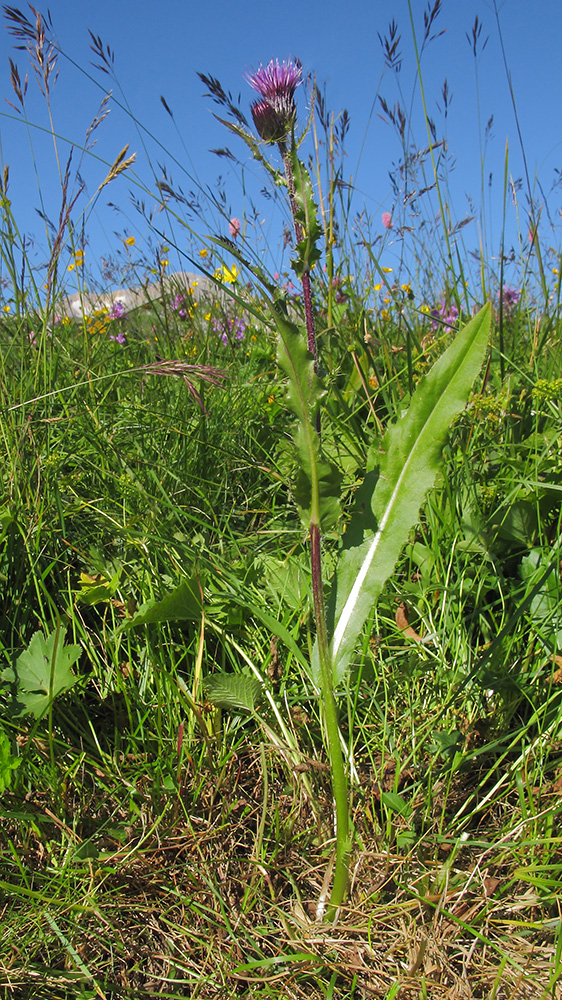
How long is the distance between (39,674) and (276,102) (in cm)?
105

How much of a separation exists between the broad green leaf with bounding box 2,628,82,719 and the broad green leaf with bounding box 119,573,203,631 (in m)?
0.13

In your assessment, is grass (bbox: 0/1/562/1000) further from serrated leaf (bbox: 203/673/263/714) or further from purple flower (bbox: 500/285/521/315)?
purple flower (bbox: 500/285/521/315)

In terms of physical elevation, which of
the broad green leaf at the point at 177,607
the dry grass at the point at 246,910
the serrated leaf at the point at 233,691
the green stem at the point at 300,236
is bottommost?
the dry grass at the point at 246,910

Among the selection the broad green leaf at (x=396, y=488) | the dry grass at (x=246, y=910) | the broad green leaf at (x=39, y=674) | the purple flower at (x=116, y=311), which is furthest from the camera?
the purple flower at (x=116, y=311)

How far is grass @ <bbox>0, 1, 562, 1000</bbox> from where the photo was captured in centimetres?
91

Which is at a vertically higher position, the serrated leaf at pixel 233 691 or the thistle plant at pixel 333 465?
the thistle plant at pixel 333 465

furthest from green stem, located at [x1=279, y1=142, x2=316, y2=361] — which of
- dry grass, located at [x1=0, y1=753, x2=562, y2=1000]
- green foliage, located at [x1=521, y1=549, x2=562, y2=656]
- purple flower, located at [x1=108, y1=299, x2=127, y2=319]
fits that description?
purple flower, located at [x1=108, y1=299, x2=127, y2=319]

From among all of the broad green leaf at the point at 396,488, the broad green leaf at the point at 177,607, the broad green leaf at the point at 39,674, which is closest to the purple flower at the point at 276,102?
the broad green leaf at the point at 396,488

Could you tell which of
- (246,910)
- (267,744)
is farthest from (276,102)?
(246,910)

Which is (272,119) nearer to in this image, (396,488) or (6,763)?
(396,488)

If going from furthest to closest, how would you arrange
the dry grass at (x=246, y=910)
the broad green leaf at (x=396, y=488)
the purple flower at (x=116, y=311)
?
the purple flower at (x=116, y=311)
the broad green leaf at (x=396, y=488)
the dry grass at (x=246, y=910)

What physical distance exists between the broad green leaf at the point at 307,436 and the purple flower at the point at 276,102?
29 cm

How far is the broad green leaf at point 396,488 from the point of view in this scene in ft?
3.31

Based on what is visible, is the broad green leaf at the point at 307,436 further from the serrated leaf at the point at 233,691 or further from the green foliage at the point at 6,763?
the green foliage at the point at 6,763
